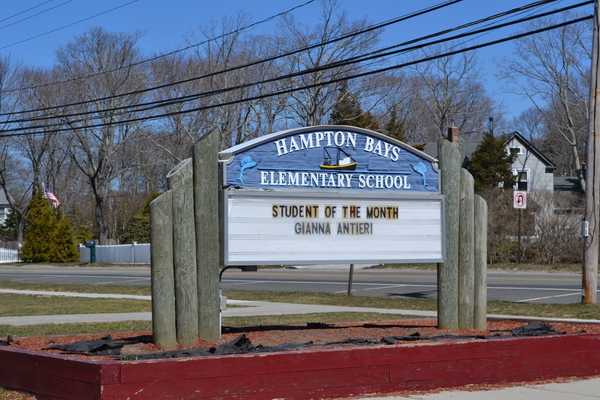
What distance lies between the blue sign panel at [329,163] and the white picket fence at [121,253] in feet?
119

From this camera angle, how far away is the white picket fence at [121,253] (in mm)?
45094

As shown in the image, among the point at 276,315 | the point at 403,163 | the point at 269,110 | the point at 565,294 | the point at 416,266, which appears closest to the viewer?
the point at 403,163

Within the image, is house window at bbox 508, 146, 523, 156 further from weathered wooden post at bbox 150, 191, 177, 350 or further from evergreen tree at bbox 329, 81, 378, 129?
weathered wooden post at bbox 150, 191, 177, 350

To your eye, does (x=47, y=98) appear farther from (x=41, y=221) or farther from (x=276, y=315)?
(x=276, y=315)

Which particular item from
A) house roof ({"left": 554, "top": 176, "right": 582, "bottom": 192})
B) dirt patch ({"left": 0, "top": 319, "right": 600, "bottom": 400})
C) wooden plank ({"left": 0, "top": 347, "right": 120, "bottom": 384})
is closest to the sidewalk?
dirt patch ({"left": 0, "top": 319, "right": 600, "bottom": 400})

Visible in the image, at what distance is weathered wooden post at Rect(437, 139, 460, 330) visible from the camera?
931 cm

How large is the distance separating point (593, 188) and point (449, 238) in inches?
292

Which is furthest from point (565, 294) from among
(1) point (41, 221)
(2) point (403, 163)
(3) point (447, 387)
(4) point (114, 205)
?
(4) point (114, 205)

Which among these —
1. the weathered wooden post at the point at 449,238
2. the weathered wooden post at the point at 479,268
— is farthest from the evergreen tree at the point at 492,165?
the weathered wooden post at the point at 449,238

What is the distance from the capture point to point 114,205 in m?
65.1

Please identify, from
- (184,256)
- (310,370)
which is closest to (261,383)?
(310,370)

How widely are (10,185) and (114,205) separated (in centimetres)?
1223

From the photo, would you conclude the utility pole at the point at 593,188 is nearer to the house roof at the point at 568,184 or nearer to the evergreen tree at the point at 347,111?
the evergreen tree at the point at 347,111

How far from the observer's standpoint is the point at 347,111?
1690 inches
